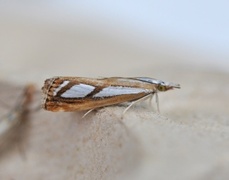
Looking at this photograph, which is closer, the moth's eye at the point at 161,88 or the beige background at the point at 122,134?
the beige background at the point at 122,134

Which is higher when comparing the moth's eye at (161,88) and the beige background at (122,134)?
the moth's eye at (161,88)

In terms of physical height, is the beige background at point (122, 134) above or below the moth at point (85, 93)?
below

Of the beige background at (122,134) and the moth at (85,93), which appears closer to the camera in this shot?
the beige background at (122,134)

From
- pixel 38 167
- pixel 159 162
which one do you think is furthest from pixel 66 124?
pixel 159 162

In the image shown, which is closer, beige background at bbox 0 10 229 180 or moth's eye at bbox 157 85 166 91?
beige background at bbox 0 10 229 180
